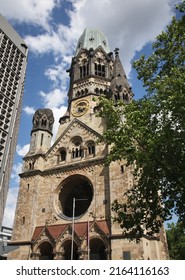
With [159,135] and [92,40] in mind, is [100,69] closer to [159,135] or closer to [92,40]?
[92,40]

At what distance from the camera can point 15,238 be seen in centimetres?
2852

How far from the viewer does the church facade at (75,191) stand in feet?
81.6

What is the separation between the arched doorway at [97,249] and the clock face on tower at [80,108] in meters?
18.9

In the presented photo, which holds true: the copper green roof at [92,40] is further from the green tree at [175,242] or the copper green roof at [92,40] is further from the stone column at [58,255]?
the stone column at [58,255]

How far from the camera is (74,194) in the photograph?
32.7 m

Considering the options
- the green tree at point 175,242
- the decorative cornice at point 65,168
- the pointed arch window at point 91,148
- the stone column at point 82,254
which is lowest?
the stone column at point 82,254

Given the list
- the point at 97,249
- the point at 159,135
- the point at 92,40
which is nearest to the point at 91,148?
the point at 97,249

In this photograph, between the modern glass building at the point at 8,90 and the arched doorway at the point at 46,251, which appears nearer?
the modern glass building at the point at 8,90

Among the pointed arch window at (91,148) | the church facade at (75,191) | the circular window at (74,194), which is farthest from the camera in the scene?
the pointed arch window at (91,148)

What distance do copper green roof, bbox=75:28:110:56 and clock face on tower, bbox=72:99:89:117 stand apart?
46.3 feet

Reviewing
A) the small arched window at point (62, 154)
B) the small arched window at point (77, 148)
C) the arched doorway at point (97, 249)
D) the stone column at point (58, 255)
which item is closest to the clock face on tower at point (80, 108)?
the small arched window at point (77, 148)

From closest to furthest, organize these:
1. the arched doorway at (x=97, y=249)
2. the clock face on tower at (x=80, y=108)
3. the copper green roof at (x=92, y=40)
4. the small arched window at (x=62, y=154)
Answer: the arched doorway at (x=97, y=249), the small arched window at (x=62, y=154), the clock face on tower at (x=80, y=108), the copper green roof at (x=92, y=40)

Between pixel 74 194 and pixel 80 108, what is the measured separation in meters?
13.7

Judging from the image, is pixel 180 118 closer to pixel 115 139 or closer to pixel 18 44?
pixel 115 139
